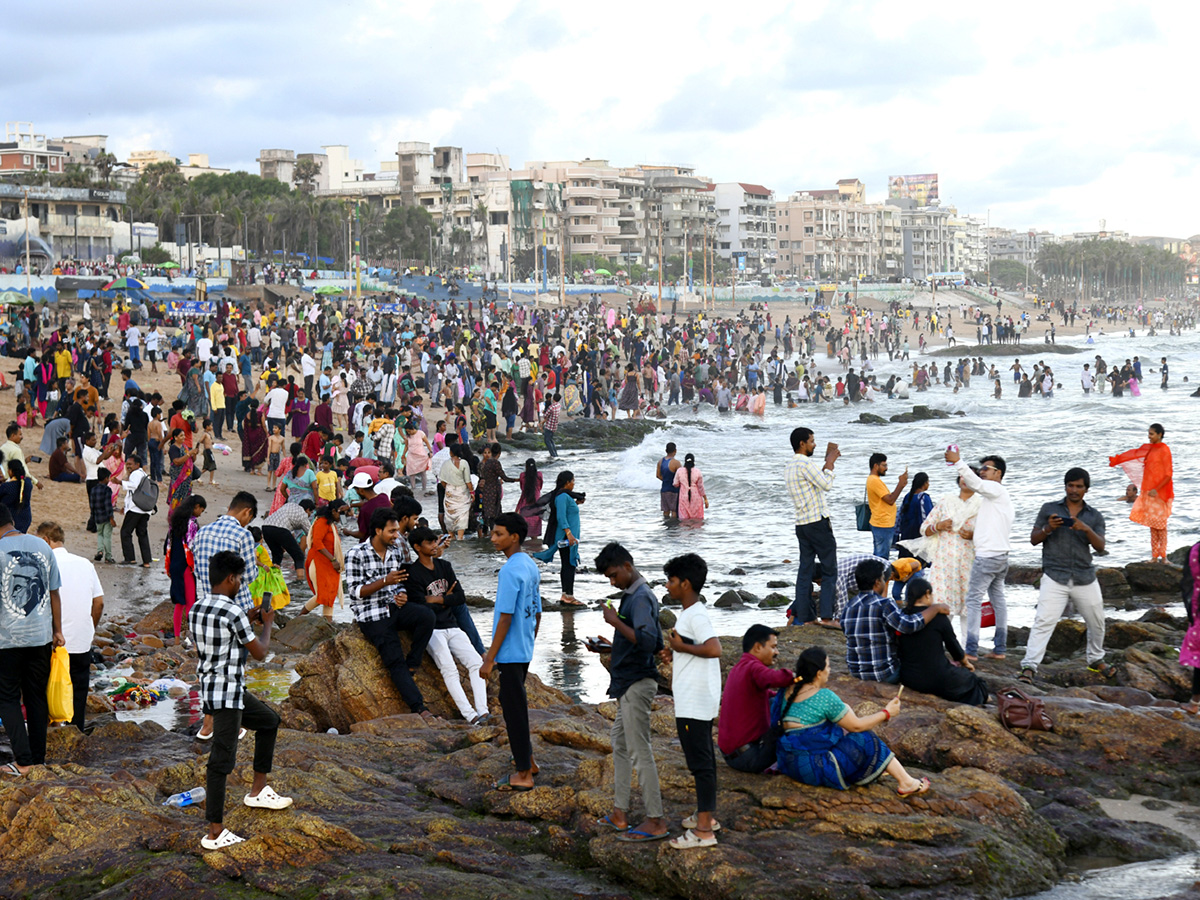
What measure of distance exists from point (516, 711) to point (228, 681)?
1346 millimetres

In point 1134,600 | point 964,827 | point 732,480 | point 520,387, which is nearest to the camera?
point 964,827

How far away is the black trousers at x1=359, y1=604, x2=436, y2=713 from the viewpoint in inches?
286

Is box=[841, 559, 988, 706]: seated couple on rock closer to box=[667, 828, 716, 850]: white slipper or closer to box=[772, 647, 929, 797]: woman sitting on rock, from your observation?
box=[772, 647, 929, 797]: woman sitting on rock

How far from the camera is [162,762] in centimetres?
662

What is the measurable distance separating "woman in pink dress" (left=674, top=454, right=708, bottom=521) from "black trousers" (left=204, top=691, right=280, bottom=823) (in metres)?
12.8

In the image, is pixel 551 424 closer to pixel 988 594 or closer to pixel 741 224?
pixel 988 594

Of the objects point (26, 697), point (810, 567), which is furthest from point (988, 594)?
point (26, 697)

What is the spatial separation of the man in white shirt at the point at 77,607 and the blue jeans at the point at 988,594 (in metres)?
5.99

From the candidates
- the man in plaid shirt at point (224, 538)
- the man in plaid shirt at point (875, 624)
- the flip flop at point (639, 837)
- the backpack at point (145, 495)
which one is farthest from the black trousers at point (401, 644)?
the backpack at point (145, 495)

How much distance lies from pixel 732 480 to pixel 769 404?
1860cm

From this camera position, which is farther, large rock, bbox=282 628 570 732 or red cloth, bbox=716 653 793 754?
large rock, bbox=282 628 570 732

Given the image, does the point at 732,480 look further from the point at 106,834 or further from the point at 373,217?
the point at 373,217

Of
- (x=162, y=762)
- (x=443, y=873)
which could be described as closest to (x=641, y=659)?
(x=443, y=873)

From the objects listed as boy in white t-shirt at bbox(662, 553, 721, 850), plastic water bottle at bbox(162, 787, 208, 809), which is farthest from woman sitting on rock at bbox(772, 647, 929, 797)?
plastic water bottle at bbox(162, 787, 208, 809)
